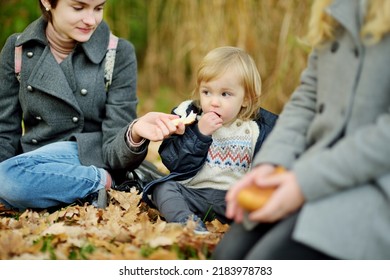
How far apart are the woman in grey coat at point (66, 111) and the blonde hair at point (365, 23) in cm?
115

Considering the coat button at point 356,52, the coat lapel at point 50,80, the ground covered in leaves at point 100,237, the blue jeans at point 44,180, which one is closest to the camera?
the coat button at point 356,52

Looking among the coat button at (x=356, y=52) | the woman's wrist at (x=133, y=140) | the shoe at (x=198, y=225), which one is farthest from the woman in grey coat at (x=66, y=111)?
the coat button at (x=356, y=52)

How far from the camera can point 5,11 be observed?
20.2 ft

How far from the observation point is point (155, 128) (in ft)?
9.82

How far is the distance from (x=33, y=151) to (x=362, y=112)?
188 cm

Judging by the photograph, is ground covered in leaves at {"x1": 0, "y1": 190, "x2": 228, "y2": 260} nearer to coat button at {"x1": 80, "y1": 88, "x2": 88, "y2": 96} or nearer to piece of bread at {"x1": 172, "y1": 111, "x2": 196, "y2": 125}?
piece of bread at {"x1": 172, "y1": 111, "x2": 196, "y2": 125}

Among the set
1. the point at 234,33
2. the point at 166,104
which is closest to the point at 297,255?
the point at 234,33

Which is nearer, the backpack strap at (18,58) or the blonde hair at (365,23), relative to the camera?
the blonde hair at (365,23)

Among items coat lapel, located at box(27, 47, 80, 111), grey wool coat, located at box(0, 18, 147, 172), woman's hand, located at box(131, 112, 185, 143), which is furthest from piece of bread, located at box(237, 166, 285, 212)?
coat lapel, located at box(27, 47, 80, 111)

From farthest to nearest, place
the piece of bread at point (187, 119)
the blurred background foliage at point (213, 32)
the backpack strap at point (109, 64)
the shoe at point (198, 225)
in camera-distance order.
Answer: the blurred background foliage at point (213, 32) → the backpack strap at point (109, 64) → the piece of bread at point (187, 119) → the shoe at point (198, 225)

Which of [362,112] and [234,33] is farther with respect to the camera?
[234,33]

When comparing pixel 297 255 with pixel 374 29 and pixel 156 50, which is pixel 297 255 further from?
pixel 156 50

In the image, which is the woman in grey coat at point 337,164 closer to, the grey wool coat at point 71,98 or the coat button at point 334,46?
the coat button at point 334,46

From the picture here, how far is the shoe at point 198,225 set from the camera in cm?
260
